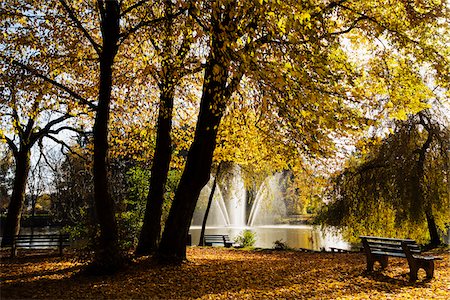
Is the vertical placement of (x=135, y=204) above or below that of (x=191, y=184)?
below

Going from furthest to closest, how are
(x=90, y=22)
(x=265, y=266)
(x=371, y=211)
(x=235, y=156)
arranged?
1. (x=235, y=156)
2. (x=371, y=211)
3. (x=90, y=22)
4. (x=265, y=266)

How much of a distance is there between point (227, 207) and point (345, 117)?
25.3 metres

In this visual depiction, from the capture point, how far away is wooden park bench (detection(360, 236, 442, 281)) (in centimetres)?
752

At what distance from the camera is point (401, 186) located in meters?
13.6

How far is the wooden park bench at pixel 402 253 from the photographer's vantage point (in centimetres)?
752

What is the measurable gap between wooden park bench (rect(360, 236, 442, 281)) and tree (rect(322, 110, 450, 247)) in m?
5.43

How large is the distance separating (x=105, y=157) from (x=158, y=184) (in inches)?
108

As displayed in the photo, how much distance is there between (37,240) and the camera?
13.1m

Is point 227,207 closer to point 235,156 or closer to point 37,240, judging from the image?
point 235,156

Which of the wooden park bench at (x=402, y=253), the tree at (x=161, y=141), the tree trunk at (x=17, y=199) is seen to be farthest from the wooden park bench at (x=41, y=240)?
the wooden park bench at (x=402, y=253)

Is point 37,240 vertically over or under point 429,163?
under

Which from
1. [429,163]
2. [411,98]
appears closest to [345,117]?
[411,98]

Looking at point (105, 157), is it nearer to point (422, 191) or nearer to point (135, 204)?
point (135, 204)

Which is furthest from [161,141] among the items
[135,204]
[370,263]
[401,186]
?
[401,186]
